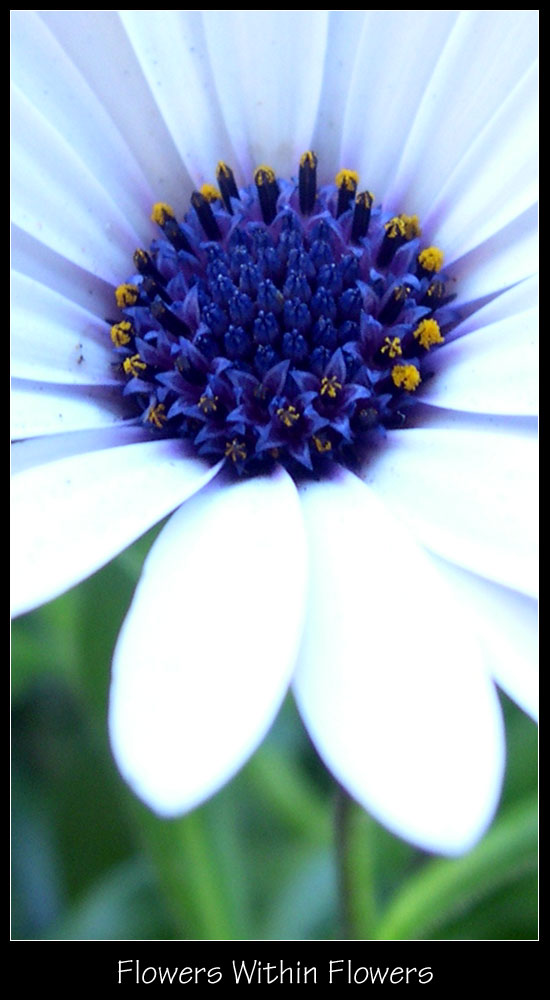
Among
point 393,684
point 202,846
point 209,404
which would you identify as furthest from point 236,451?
point 202,846

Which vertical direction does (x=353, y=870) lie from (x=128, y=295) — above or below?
below

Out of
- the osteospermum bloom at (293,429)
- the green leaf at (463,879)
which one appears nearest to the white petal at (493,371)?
the osteospermum bloom at (293,429)

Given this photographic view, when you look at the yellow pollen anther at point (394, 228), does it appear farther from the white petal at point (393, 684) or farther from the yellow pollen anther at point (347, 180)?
the white petal at point (393, 684)

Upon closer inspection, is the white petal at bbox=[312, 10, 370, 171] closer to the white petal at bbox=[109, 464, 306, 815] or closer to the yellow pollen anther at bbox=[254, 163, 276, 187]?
the yellow pollen anther at bbox=[254, 163, 276, 187]

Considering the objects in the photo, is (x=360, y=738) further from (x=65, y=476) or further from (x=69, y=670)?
(x=69, y=670)

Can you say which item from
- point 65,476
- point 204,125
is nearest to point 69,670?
point 65,476

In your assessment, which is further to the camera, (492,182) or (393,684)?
(492,182)

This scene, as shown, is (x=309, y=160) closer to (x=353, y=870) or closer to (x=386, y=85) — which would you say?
(x=386, y=85)
